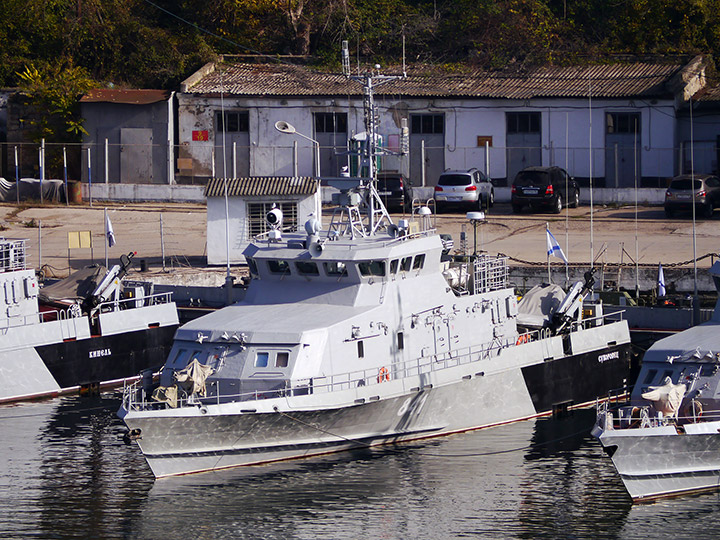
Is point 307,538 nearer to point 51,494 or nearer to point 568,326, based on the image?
point 51,494

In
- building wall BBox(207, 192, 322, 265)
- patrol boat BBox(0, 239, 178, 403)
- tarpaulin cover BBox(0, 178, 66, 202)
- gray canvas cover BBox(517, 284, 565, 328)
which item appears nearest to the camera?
gray canvas cover BBox(517, 284, 565, 328)

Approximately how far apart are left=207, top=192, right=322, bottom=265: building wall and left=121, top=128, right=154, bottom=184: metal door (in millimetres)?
12826

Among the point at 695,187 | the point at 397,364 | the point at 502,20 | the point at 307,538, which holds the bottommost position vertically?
the point at 307,538

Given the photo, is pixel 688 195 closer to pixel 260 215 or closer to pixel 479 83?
pixel 479 83

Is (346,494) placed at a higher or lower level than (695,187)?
lower

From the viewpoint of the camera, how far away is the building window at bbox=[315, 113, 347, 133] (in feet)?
166

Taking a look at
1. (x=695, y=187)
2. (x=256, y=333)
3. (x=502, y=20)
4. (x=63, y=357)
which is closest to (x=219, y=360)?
(x=256, y=333)

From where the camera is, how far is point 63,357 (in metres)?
31.0

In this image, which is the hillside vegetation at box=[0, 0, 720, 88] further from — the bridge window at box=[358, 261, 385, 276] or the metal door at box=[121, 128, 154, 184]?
the bridge window at box=[358, 261, 385, 276]

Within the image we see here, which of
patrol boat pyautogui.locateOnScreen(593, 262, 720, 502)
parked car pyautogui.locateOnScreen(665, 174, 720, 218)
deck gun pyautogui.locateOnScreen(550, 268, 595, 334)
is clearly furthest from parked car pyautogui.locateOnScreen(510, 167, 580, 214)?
patrol boat pyautogui.locateOnScreen(593, 262, 720, 502)

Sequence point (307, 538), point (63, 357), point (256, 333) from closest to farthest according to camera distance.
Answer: point (307, 538) < point (256, 333) < point (63, 357)

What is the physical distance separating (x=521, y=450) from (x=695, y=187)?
867 inches

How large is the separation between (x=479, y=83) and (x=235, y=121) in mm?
10397

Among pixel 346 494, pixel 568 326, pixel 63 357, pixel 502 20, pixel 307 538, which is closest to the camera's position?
pixel 307 538
